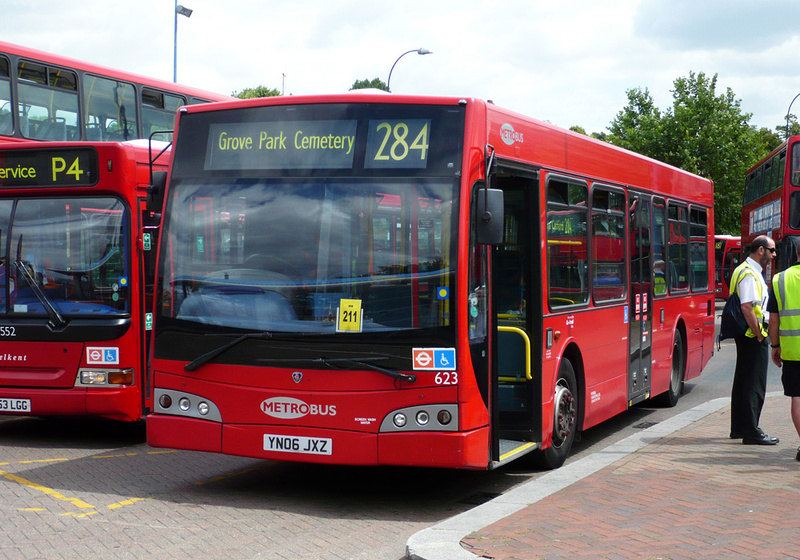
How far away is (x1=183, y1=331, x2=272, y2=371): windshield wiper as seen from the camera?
6875 mm

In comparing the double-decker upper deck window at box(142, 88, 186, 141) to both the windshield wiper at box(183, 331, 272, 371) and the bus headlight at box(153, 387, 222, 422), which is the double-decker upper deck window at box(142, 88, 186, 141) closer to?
the bus headlight at box(153, 387, 222, 422)

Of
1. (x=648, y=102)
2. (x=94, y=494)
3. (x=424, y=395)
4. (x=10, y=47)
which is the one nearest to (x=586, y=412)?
(x=424, y=395)

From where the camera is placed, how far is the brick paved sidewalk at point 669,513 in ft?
17.6

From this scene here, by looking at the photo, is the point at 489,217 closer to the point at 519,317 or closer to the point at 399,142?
the point at 399,142

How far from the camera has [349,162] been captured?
6.86m

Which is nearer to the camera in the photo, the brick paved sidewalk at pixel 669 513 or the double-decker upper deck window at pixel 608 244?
the brick paved sidewalk at pixel 669 513

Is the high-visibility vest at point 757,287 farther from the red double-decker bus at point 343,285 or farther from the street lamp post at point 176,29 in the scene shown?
the street lamp post at point 176,29

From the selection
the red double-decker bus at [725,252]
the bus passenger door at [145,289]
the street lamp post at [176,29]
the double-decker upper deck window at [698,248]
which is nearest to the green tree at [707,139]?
the red double-decker bus at [725,252]

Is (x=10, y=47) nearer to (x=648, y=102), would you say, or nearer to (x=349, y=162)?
(x=349, y=162)

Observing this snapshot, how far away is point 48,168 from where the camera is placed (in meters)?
9.62

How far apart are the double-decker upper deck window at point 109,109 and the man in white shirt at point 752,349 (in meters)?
9.28

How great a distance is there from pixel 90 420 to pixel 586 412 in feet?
20.2

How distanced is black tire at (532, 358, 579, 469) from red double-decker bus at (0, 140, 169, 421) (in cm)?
406

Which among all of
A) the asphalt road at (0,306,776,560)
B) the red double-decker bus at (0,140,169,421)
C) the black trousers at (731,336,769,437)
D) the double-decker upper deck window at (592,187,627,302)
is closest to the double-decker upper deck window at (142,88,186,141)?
the red double-decker bus at (0,140,169,421)
